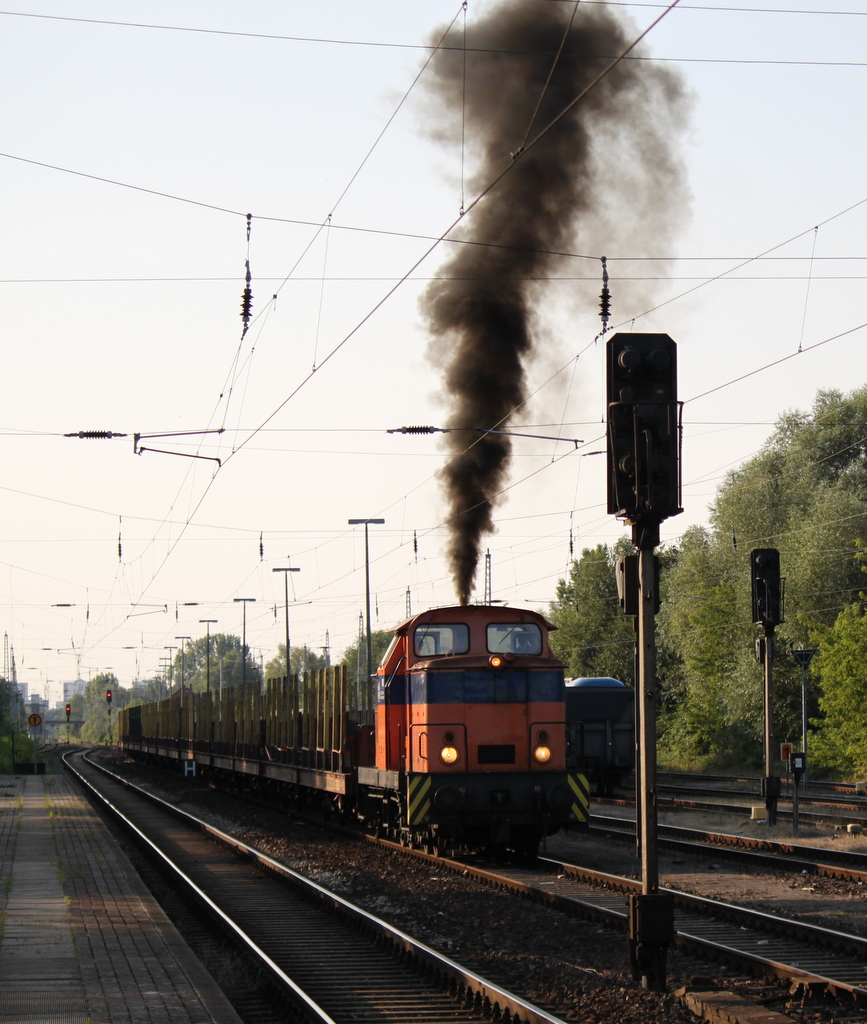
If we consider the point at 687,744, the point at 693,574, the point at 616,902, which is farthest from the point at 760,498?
the point at 616,902

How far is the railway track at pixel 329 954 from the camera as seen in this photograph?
8.93 metres

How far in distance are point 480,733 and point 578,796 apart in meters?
1.59

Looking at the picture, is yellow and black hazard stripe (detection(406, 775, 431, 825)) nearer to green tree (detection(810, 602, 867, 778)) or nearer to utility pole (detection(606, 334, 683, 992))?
utility pole (detection(606, 334, 683, 992))

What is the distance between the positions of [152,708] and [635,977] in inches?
2002

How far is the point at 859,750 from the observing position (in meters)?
34.8

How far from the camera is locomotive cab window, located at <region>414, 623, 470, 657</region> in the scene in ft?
55.7

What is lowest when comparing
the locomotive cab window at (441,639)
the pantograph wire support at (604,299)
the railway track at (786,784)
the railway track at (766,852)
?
the railway track at (786,784)

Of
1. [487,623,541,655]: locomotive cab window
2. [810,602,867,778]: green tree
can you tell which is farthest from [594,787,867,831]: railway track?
[487,623,541,655]: locomotive cab window

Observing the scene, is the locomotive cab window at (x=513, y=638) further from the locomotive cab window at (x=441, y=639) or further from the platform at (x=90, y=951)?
the platform at (x=90, y=951)

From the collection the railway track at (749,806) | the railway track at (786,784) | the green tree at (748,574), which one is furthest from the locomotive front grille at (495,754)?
the green tree at (748,574)

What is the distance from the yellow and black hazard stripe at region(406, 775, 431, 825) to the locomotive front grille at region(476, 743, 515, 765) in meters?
0.87

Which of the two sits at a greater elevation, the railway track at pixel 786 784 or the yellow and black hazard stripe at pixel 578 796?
the yellow and black hazard stripe at pixel 578 796

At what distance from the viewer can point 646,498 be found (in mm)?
9062

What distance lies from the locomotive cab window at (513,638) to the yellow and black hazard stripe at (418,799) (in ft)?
7.01
